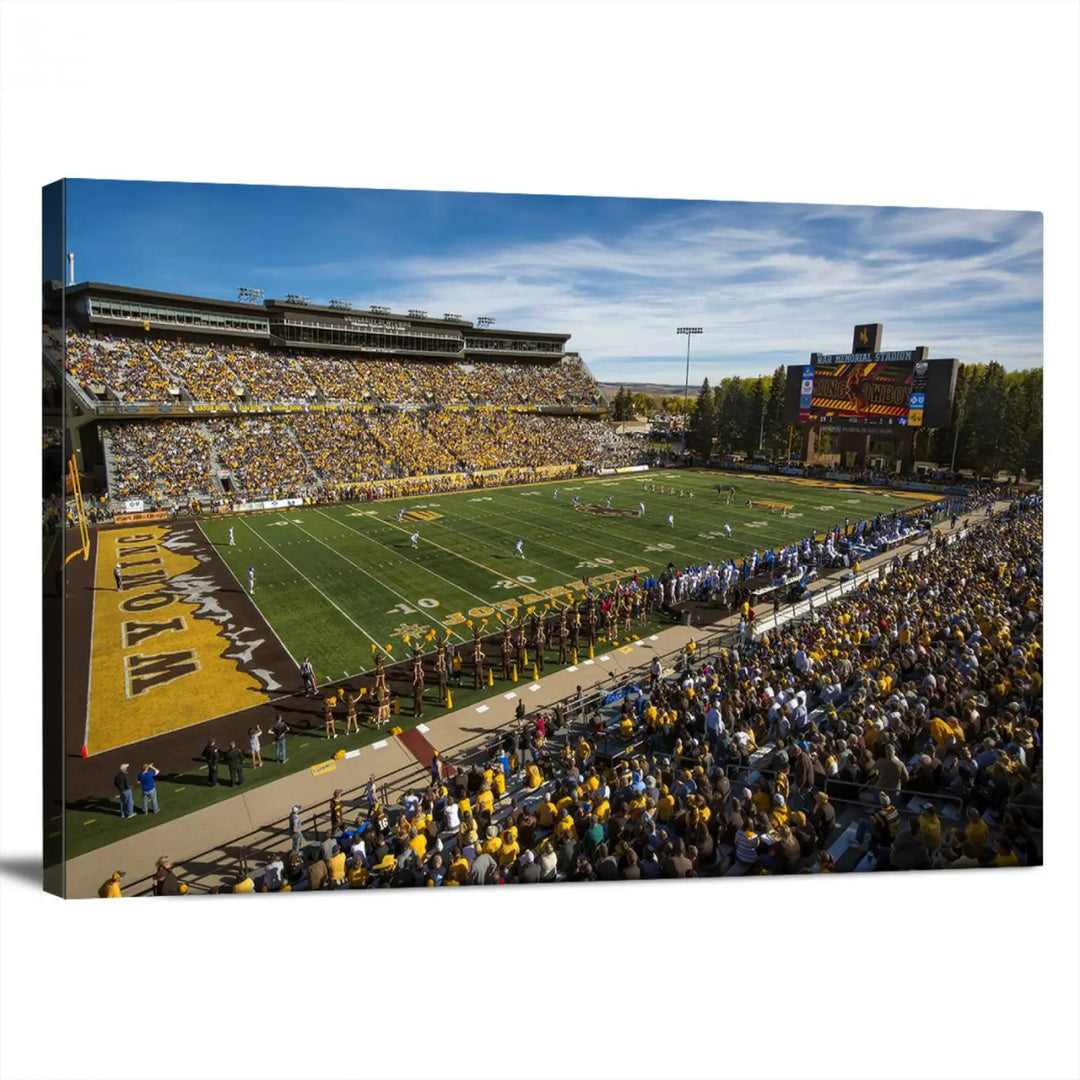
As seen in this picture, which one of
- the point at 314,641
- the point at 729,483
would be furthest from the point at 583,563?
the point at 729,483

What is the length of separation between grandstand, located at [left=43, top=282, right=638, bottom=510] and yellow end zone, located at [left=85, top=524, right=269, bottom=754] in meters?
14.6

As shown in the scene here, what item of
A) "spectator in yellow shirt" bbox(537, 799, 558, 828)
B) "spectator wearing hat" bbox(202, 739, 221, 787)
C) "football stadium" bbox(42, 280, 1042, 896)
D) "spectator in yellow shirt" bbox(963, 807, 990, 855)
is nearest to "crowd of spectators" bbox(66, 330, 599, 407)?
"football stadium" bbox(42, 280, 1042, 896)

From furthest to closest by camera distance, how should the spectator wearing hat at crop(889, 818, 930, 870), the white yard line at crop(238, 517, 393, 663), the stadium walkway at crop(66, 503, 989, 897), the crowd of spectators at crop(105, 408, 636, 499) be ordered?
the crowd of spectators at crop(105, 408, 636, 499)
the white yard line at crop(238, 517, 393, 663)
the stadium walkway at crop(66, 503, 989, 897)
the spectator wearing hat at crop(889, 818, 930, 870)

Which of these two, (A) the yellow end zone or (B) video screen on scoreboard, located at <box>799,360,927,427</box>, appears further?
(B) video screen on scoreboard, located at <box>799,360,927,427</box>

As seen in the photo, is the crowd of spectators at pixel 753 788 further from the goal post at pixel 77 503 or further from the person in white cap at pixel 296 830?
the goal post at pixel 77 503

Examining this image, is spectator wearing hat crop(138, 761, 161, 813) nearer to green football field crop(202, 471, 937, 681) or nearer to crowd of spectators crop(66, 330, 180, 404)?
green football field crop(202, 471, 937, 681)

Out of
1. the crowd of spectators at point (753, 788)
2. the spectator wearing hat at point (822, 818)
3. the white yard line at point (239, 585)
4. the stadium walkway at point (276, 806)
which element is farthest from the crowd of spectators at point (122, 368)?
the spectator wearing hat at point (822, 818)

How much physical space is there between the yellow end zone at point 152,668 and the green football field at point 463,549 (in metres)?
1.76

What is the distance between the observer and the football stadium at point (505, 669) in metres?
7.55

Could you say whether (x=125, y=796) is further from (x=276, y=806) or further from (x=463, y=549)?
(x=463, y=549)

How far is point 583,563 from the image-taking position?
937 inches

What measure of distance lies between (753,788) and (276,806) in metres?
6.74

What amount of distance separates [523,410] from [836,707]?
48064mm

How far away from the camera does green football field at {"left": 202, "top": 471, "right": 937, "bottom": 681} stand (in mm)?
17844
